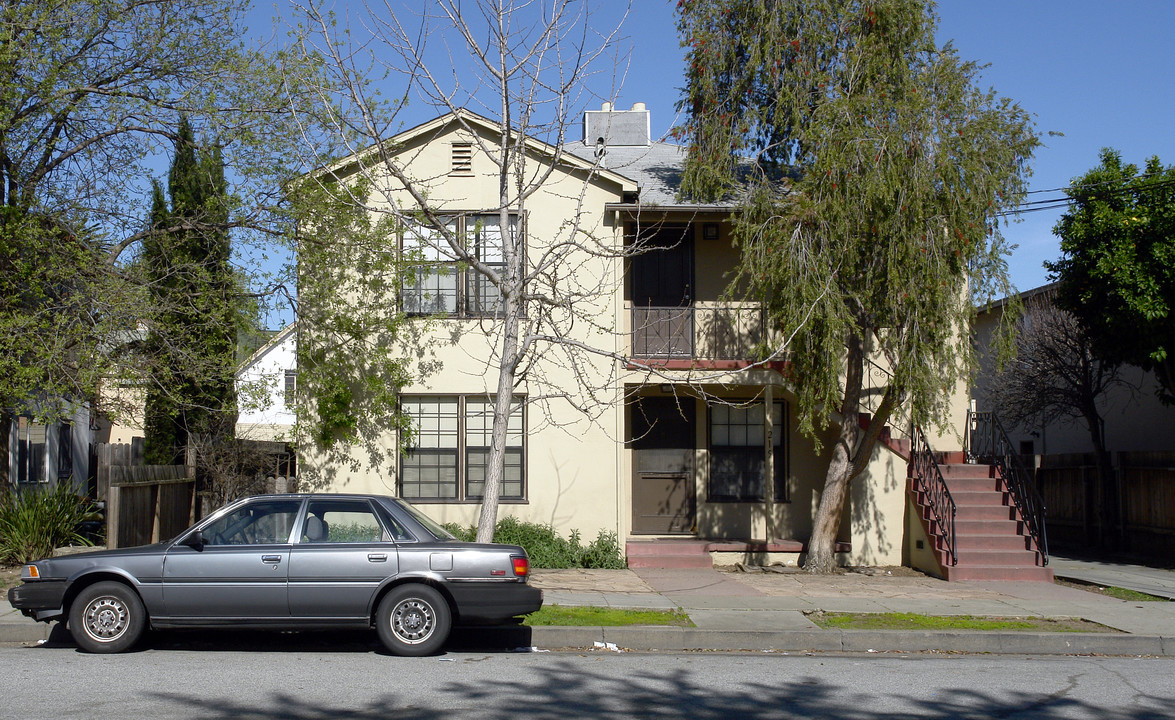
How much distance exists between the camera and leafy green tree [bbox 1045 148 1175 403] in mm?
15953

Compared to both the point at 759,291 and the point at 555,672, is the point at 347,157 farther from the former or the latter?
the point at 555,672

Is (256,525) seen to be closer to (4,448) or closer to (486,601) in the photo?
(486,601)

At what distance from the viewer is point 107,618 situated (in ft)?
28.4

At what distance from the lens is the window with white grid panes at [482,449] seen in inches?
595

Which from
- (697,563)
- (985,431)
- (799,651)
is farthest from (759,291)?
(985,431)

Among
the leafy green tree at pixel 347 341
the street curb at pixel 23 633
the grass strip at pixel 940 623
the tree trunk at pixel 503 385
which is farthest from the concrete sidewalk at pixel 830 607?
the street curb at pixel 23 633

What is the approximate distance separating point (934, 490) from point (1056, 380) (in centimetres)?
966

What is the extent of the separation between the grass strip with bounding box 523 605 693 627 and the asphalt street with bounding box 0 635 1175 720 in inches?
27.1

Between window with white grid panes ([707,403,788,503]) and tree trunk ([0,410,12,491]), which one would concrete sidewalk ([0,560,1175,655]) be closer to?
window with white grid panes ([707,403,788,503])

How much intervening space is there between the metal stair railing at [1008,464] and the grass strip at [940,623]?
349 cm

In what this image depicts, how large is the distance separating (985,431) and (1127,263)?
3.69 meters

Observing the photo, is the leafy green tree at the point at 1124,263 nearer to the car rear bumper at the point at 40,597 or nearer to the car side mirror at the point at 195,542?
the car side mirror at the point at 195,542

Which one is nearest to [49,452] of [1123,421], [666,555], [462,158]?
[462,158]

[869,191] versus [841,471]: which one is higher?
[869,191]
